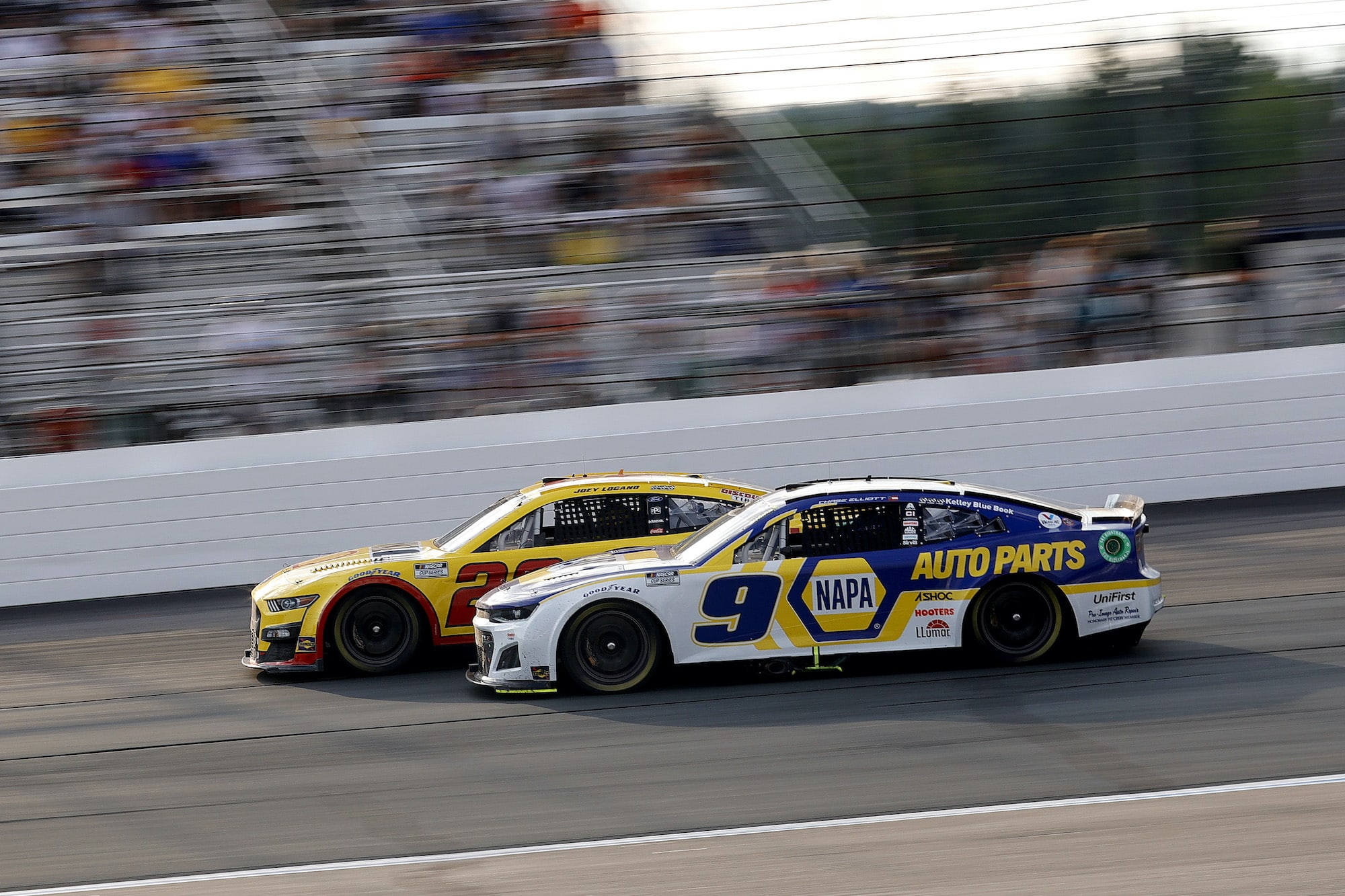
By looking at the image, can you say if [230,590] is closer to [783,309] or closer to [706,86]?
[783,309]

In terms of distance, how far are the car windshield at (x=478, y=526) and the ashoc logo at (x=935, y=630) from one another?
8.40 ft

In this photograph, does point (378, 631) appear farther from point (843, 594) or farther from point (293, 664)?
point (843, 594)

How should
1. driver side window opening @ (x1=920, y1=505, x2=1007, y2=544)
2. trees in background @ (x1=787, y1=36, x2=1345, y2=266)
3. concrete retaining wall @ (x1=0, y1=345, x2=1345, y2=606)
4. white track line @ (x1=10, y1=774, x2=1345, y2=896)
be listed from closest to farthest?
white track line @ (x1=10, y1=774, x2=1345, y2=896), driver side window opening @ (x1=920, y1=505, x2=1007, y2=544), concrete retaining wall @ (x1=0, y1=345, x2=1345, y2=606), trees in background @ (x1=787, y1=36, x2=1345, y2=266)

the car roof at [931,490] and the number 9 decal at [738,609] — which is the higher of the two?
the car roof at [931,490]

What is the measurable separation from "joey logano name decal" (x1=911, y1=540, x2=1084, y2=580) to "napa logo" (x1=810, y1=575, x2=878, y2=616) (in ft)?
0.78

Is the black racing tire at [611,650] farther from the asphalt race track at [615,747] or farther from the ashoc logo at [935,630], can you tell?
the ashoc logo at [935,630]

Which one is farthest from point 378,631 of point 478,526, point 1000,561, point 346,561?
point 1000,561

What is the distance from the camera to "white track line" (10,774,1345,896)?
5.21 metres

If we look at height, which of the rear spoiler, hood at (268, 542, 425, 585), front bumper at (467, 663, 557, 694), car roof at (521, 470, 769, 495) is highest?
car roof at (521, 470, 769, 495)

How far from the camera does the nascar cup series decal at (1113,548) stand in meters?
7.30

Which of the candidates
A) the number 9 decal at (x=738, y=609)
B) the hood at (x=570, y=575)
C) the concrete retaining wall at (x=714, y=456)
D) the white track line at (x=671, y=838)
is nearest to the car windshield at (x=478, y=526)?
the hood at (x=570, y=575)

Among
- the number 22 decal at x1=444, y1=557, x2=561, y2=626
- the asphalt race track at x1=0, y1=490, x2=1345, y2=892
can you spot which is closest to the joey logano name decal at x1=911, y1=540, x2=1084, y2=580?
the asphalt race track at x1=0, y1=490, x2=1345, y2=892

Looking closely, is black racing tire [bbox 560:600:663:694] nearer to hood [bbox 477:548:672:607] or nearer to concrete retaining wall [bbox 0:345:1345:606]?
hood [bbox 477:548:672:607]

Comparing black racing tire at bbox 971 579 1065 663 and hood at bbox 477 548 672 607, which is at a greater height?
hood at bbox 477 548 672 607
